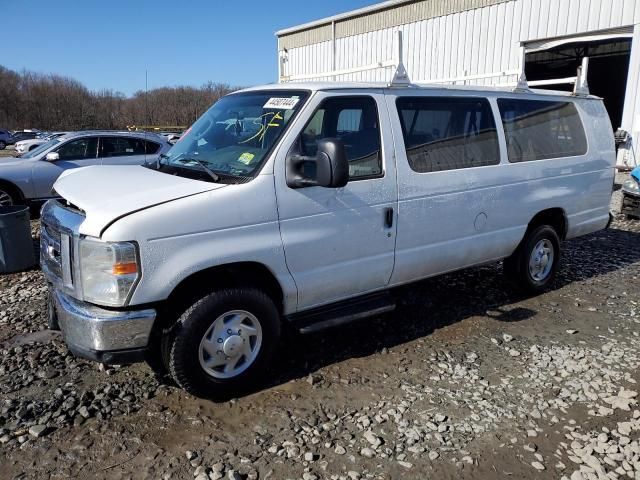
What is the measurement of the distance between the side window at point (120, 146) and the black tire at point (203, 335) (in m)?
7.82

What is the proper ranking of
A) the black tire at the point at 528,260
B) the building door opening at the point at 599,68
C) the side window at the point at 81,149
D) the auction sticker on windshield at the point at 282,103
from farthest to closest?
the building door opening at the point at 599,68 < the side window at the point at 81,149 < the black tire at the point at 528,260 < the auction sticker on windshield at the point at 282,103

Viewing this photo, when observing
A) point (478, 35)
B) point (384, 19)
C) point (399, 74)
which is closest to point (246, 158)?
point (399, 74)

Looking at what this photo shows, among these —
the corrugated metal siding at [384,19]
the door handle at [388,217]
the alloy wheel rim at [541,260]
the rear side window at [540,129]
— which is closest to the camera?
the door handle at [388,217]

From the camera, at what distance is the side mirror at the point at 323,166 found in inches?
130

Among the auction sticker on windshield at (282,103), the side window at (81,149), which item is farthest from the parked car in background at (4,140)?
the auction sticker on windshield at (282,103)

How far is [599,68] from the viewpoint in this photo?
25328 millimetres

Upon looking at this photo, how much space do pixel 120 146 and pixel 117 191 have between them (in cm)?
769

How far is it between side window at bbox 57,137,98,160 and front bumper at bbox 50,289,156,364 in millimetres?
7861

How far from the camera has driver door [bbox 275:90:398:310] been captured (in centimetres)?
358

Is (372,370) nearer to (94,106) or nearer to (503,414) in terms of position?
(503,414)

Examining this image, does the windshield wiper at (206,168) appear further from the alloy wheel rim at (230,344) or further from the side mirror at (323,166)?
the alloy wheel rim at (230,344)

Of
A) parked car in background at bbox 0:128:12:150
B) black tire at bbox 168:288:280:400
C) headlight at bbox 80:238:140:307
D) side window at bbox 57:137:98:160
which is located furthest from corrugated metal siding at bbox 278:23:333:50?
parked car in background at bbox 0:128:12:150

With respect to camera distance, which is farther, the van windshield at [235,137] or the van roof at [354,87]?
the van roof at [354,87]

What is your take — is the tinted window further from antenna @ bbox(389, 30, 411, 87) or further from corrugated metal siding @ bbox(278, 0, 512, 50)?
corrugated metal siding @ bbox(278, 0, 512, 50)
